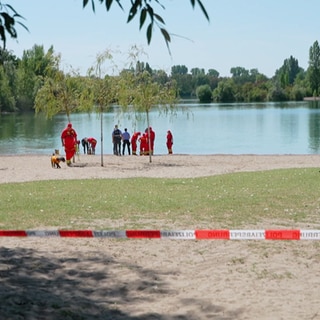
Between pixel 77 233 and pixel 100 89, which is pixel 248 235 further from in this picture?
pixel 100 89

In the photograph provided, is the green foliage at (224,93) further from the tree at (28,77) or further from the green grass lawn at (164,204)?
the green grass lawn at (164,204)

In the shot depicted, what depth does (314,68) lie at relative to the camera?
160125 mm

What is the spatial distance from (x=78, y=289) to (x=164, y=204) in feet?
20.3

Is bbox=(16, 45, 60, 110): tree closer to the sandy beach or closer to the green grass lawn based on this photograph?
the green grass lawn

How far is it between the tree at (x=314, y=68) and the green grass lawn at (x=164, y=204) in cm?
14558

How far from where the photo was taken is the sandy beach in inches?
258

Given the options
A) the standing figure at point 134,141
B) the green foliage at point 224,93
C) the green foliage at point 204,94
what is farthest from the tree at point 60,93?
the green foliage at point 224,93

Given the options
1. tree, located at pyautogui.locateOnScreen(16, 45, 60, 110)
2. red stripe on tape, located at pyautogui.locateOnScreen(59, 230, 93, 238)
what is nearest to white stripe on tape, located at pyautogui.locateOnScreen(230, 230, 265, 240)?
red stripe on tape, located at pyautogui.locateOnScreen(59, 230, 93, 238)

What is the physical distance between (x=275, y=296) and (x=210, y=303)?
74 centimetres

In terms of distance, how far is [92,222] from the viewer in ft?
37.9

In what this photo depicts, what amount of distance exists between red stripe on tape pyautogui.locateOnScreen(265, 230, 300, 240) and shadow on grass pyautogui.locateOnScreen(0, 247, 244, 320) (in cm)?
194

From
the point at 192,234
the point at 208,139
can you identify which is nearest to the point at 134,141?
the point at 208,139

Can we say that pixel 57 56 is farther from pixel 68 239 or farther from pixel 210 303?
pixel 210 303

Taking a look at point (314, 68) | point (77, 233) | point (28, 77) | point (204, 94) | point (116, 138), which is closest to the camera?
point (77, 233)
